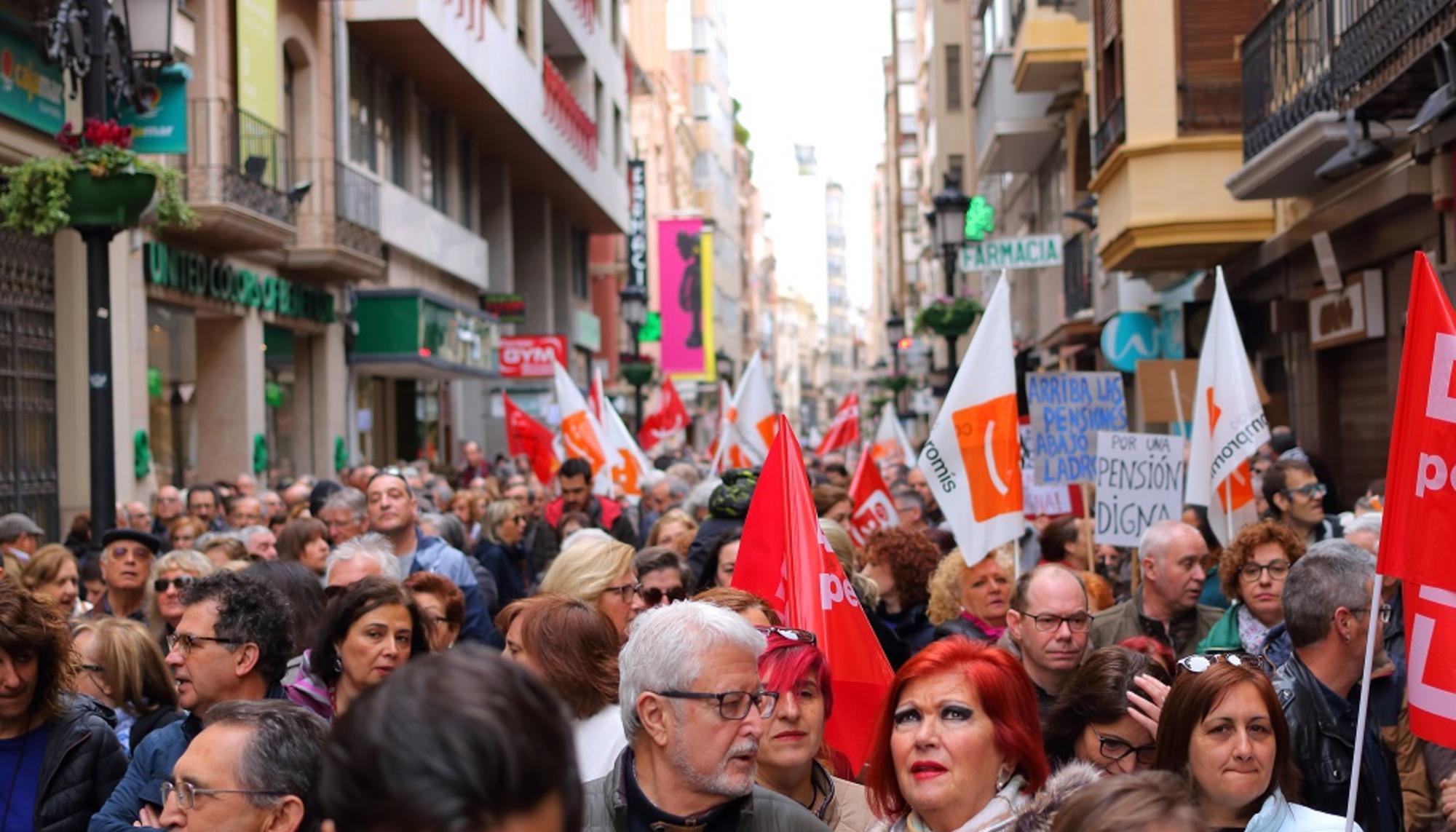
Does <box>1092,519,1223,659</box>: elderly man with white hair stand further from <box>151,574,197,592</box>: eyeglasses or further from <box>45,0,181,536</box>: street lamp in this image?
<box>45,0,181,536</box>: street lamp

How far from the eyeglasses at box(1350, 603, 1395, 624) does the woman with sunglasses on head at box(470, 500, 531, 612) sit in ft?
20.4

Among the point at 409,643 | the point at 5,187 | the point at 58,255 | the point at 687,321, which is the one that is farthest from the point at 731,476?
the point at 687,321

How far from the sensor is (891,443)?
27578mm

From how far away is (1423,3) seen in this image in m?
11.0

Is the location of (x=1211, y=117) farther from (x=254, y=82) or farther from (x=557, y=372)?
(x=254, y=82)

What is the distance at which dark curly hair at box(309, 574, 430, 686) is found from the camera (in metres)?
5.90

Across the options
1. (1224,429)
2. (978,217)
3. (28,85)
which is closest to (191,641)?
(1224,429)

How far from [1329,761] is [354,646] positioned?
295cm

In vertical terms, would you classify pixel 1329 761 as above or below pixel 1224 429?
below

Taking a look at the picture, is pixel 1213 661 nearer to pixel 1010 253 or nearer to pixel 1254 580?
pixel 1254 580

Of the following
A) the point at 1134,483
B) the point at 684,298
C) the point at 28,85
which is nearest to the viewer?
the point at 1134,483

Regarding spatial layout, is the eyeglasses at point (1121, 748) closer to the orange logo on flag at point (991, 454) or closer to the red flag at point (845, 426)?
the orange logo on flag at point (991, 454)

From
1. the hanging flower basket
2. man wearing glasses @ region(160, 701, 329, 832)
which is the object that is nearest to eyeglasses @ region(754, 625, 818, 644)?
man wearing glasses @ region(160, 701, 329, 832)

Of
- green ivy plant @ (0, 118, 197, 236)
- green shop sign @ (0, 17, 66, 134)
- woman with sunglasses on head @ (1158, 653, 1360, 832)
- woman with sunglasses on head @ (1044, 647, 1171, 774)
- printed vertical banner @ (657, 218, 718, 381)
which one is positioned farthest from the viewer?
printed vertical banner @ (657, 218, 718, 381)
